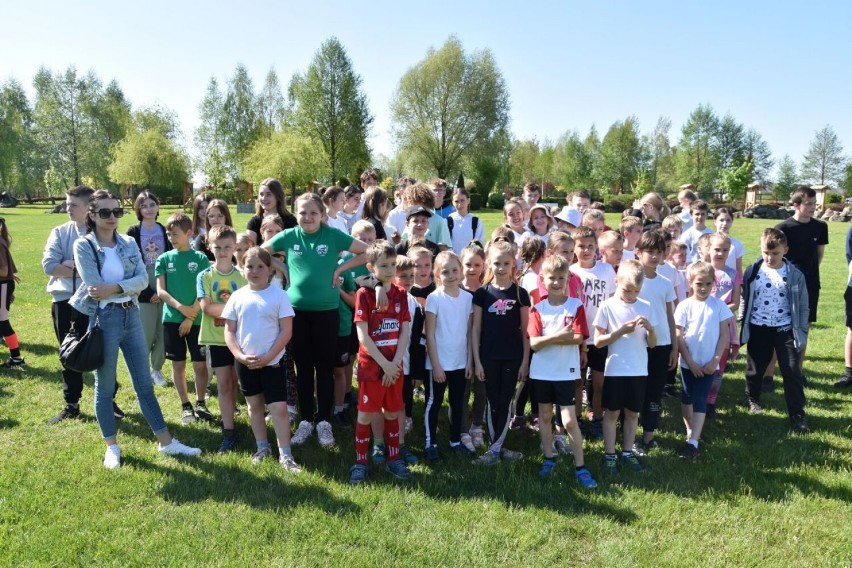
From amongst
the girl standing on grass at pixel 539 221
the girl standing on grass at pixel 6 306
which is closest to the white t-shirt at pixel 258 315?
the girl standing on grass at pixel 539 221

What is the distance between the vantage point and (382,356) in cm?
418

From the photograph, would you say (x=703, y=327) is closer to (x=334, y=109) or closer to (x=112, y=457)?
(x=112, y=457)

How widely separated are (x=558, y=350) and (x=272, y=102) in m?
64.3

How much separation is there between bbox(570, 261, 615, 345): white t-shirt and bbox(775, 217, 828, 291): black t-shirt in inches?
117

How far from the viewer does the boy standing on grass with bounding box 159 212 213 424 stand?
516cm

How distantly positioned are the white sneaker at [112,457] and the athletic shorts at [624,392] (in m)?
3.90

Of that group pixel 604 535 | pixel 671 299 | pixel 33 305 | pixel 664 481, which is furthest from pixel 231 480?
pixel 33 305

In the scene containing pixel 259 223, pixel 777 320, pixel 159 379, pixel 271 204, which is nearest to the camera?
pixel 777 320

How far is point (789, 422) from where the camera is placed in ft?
17.3

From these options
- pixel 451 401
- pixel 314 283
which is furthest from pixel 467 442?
pixel 314 283

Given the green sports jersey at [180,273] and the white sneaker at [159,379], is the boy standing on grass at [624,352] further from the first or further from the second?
the white sneaker at [159,379]

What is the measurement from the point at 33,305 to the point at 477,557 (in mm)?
10667

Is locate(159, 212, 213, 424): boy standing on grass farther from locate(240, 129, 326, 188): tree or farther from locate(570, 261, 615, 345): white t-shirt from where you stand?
locate(240, 129, 326, 188): tree

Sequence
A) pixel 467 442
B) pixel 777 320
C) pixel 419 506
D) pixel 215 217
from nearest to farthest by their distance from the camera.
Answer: pixel 419 506 < pixel 467 442 < pixel 777 320 < pixel 215 217
